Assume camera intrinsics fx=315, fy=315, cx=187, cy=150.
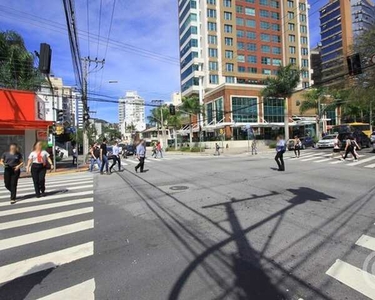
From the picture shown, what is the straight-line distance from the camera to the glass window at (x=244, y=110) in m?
55.1

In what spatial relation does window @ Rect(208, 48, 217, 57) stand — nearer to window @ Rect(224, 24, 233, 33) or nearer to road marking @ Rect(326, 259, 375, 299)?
window @ Rect(224, 24, 233, 33)

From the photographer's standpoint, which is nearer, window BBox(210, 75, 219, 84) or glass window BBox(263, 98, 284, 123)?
glass window BBox(263, 98, 284, 123)

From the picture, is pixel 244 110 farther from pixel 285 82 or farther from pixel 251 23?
pixel 251 23

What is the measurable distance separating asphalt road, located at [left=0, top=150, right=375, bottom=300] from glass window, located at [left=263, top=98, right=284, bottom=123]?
52348 mm

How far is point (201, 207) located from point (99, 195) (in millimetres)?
3929

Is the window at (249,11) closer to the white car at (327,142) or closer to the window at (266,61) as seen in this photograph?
the window at (266,61)

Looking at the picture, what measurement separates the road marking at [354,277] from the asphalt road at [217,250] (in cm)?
1

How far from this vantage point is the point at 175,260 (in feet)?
14.8

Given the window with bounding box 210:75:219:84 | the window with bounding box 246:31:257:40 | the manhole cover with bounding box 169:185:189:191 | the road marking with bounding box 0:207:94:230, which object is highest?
the window with bounding box 246:31:257:40

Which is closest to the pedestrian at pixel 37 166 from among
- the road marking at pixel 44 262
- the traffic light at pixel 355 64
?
the road marking at pixel 44 262

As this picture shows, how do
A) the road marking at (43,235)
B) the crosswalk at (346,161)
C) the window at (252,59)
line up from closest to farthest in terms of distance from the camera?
the road marking at (43,235) < the crosswalk at (346,161) < the window at (252,59)

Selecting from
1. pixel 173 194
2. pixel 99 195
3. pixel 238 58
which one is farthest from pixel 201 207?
pixel 238 58

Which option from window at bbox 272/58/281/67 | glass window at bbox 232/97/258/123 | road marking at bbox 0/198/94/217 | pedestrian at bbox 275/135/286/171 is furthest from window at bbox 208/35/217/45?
road marking at bbox 0/198/94/217

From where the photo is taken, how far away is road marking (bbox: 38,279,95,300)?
3.57 meters
